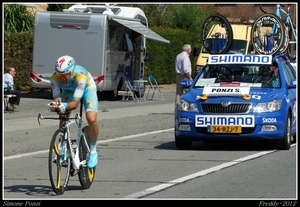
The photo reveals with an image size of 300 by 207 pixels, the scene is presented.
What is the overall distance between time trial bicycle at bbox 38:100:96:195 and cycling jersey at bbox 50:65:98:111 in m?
0.21

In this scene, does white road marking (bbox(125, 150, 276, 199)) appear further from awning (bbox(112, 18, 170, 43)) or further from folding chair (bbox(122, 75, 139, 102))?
folding chair (bbox(122, 75, 139, 102))

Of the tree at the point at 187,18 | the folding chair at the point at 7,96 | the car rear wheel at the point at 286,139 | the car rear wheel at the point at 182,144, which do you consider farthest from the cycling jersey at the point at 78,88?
the tree at the point at 187,18

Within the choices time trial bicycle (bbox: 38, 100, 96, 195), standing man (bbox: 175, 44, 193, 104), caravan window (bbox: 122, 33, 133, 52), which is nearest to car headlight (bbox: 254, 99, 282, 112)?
time trial bicycle (bbox: 38, 100, 96, 195)

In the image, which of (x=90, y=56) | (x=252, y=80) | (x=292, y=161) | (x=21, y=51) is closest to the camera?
(x=292, y=161)

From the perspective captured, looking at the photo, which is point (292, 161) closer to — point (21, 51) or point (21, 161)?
point (21, 161)

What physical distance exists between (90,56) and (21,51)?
462 centimetres

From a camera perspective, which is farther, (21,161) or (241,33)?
(241,33)

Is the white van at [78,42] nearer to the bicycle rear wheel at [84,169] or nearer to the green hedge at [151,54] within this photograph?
the green hedge at [151,54]

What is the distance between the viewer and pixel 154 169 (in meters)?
11.7

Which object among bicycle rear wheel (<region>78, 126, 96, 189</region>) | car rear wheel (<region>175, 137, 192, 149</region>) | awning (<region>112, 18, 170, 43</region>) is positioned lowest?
car rear wheel (<region>175, 137, 192, 149</region>)

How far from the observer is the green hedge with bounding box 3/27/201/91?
30281 millimetres

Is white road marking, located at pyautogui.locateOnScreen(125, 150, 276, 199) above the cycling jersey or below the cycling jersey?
below

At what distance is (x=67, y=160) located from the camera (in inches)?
372

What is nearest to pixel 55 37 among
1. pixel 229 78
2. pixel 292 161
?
pixel 229 78
